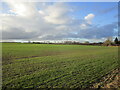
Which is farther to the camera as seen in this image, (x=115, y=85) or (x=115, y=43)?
(x=115, y=43)

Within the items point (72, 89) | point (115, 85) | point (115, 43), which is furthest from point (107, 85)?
point (115, 43)

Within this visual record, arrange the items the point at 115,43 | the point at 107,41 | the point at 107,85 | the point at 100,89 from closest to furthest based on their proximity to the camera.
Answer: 1. the point at 100,89
2. the point at 107,85
3. the point at 115,43
4. the point at 107,41

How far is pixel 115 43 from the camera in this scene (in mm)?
69750

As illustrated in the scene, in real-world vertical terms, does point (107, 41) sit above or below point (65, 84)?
above

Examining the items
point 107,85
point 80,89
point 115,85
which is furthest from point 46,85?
point 115,85

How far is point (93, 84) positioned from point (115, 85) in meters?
1.06

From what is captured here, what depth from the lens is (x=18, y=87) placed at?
3.47m

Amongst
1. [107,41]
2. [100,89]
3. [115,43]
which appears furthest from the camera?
[107,41]

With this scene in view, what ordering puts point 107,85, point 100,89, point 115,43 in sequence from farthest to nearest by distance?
1. point 115,43
2. point 107,85
3. point 100,89

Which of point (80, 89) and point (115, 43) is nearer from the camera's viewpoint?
point (80, 89)

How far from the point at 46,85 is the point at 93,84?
7.78 feet

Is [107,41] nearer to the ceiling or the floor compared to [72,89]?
nearer to the ceiling

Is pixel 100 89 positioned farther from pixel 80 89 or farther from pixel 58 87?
pixel 58 87

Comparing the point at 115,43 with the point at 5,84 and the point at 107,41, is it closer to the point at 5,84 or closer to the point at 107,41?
the point at 107,41
